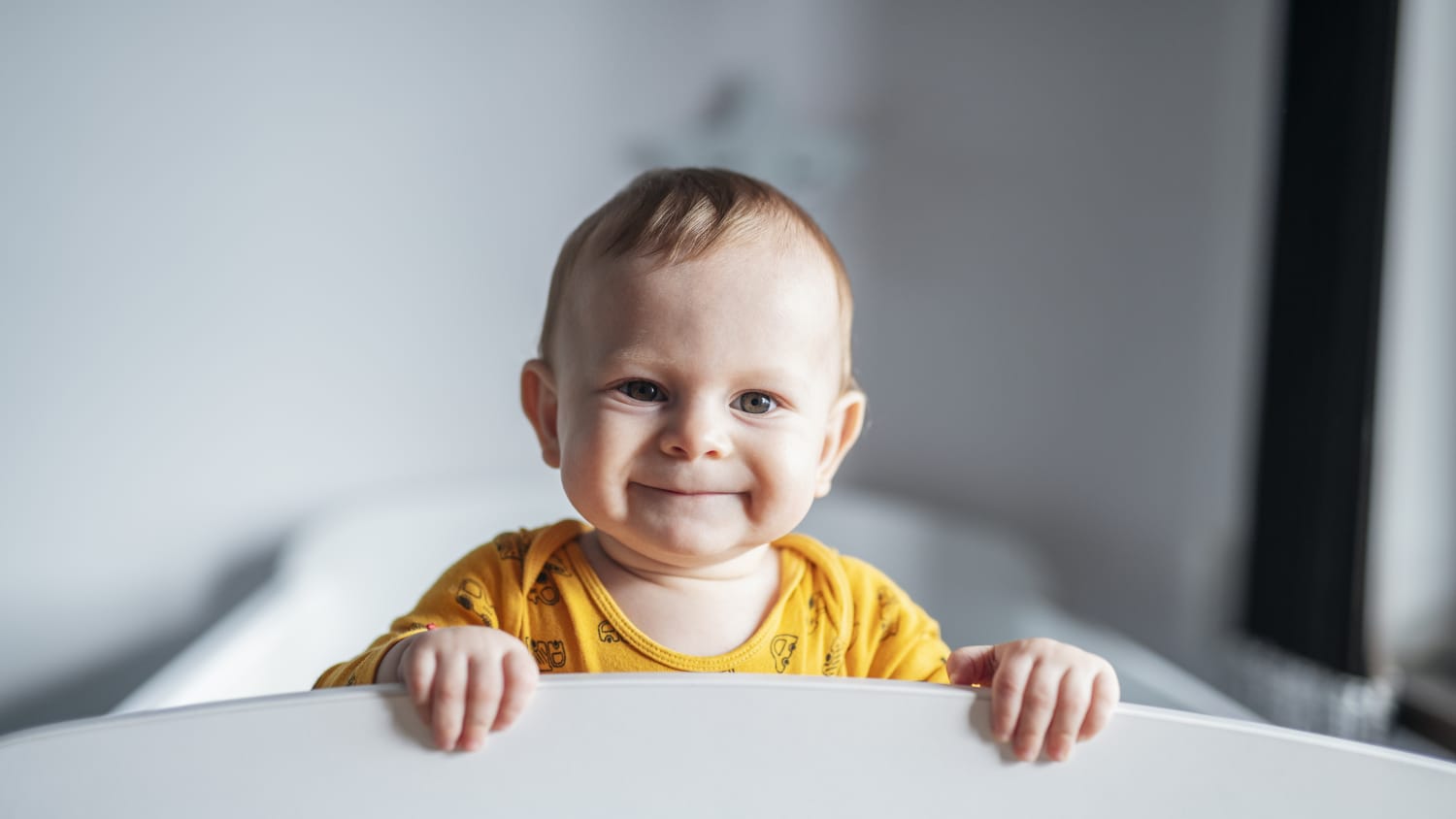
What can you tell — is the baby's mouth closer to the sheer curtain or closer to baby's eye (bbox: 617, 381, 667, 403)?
baby's eye (bbox: 617, 381, 667, 403)

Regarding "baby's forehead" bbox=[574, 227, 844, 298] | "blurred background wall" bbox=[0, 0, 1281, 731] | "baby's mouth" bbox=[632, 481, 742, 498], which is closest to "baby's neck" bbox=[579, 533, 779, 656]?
"baby's mouth" bbox=[632, 481, 742, 498]

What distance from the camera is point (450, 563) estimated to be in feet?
5.90

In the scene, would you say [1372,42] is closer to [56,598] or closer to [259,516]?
[259,516]

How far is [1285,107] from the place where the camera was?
5.57 feet

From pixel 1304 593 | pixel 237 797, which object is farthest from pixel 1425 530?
pixel 237 797

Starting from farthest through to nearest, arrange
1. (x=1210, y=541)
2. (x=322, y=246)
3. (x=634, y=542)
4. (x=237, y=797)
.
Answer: (x=1210, y=541) → (x=322, y=246) → (x=634, y=542) → (x=237, y=797)

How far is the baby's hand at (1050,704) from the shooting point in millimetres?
571

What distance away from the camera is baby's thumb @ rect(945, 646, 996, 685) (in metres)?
0.70

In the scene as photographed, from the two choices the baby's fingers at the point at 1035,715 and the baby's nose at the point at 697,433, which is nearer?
the baby's fingers at the point at 1035,715

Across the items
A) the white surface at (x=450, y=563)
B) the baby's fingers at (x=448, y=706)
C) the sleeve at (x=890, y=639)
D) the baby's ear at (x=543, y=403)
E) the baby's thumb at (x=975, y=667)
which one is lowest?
the white surface at (x=450, y=563)

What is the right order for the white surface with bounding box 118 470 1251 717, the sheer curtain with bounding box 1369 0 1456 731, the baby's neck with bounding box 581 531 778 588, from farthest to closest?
the sheer curtain with bounding box 1369 0 1456 731 < the white surface with bounding box 118 470 1251 717 < the baby's neck with bounding box 581 531 778 588

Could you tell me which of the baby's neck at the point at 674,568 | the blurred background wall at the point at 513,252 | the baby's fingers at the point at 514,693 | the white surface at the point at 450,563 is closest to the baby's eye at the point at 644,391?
the baby's neck at the point at 674,568

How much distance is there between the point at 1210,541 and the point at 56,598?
191 cm

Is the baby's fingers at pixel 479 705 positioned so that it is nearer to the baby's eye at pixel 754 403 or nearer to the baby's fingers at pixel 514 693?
the baby's fingers at pixel 514 693
